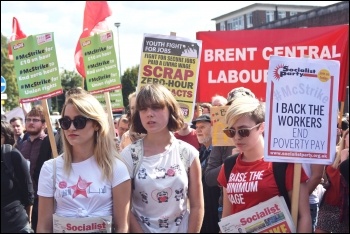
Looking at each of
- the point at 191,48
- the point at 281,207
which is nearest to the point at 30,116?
the point at 191,48

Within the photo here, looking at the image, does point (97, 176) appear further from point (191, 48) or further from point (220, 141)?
point (191, 48)

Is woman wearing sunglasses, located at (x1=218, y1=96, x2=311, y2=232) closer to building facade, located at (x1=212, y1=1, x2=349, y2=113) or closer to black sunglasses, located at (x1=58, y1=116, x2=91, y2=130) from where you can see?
black sunglasses, located at (x1=58, y1=116, x2=91, y2=130)

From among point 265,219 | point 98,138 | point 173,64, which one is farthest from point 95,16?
point 265,219

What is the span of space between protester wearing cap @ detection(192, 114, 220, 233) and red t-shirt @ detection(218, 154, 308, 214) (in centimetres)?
147

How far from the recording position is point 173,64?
19.1ft

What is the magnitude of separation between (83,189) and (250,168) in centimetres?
103

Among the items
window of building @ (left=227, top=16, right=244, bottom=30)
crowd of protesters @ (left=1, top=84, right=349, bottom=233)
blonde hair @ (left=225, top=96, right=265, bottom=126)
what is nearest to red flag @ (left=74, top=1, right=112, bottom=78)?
crowd of protesters @ (left=1, top=84, right=349, bottom=233)

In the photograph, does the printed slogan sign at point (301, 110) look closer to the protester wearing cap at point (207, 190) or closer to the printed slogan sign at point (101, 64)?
the protester wearing cap at point (207, 190)

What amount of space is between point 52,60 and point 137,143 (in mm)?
2768

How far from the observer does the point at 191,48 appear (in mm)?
5863

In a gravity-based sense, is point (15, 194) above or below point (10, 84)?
below

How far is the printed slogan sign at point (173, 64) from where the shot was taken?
5.79 meters

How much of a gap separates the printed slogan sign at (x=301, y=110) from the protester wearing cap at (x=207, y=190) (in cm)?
179

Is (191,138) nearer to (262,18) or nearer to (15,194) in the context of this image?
(15,194)
